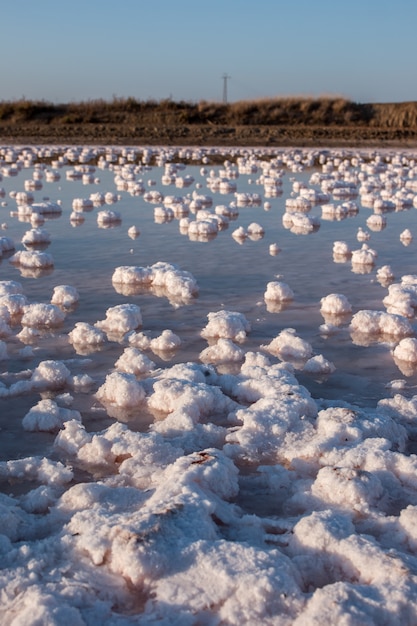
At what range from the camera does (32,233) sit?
751 centimetres

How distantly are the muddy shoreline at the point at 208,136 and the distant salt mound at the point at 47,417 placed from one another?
68.6 feet

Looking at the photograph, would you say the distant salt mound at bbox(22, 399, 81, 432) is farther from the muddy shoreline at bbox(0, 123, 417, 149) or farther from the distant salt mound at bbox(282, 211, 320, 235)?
the muddy shoreline at bbox(0, 123, 417, 149)

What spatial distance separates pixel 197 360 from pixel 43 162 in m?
14.1

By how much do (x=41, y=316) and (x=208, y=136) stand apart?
2175 centimetres

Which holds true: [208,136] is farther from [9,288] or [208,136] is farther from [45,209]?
[9,288]

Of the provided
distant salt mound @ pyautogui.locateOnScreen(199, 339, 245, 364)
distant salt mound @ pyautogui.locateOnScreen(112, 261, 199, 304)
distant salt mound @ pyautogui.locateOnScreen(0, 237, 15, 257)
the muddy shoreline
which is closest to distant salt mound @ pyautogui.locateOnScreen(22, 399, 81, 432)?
distant salt mound @ pyautogui.locateOnScreen(199, 339, 245, 364)

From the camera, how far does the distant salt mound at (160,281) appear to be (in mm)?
5574

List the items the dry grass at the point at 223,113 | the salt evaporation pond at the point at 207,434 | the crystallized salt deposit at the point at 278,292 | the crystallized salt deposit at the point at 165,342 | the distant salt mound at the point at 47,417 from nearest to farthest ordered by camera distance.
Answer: the salt evaporation pond at the point at 207,434
the distant salt mound at the point at 47,417
the crystallized salt deposit at the point at 165,342
the crystallized salt deposit at the point at 278,292
the dry grass at the point at 223,113

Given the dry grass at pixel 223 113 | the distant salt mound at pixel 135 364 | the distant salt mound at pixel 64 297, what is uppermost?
the dry grass at pixel 223 113

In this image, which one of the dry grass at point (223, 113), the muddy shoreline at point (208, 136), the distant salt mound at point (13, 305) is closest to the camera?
the distant salt mound at point (13, 305)

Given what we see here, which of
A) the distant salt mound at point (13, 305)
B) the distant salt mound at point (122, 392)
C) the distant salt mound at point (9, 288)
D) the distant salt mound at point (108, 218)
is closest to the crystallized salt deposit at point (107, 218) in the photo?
the distant salt mound at point (108, 218)

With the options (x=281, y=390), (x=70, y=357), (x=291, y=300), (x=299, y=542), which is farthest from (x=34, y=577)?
(x=291, y=300)

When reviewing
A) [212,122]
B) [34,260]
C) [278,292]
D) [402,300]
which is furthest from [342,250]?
[212,122]

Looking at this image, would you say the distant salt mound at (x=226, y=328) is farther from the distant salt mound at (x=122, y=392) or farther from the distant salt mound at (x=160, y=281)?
the distant salt mound at (x=122, y=392)
